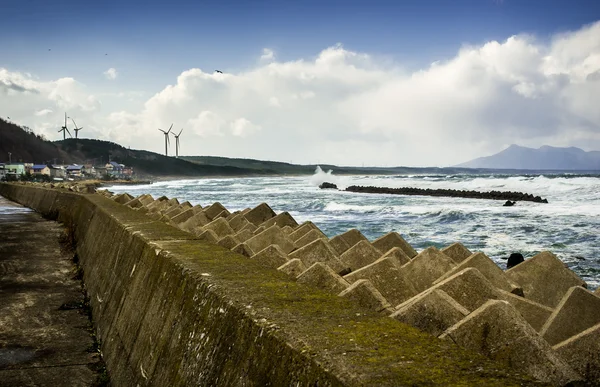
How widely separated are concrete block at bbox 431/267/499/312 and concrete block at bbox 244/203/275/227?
7.15m

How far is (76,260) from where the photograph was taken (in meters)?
7.72

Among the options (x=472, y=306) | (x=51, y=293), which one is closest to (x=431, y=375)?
(x=472, y=306)

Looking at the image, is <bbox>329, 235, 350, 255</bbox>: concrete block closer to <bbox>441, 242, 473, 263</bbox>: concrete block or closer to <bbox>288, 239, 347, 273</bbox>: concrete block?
<bbox>441, 242, 473, 263</bbox>: concrete block

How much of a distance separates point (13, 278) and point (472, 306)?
5304mm

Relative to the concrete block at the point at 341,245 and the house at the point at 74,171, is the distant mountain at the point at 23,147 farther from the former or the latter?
the concrete block at the point at 341,245

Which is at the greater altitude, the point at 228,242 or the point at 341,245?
the point at 228,242

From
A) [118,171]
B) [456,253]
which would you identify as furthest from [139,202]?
[118,171]

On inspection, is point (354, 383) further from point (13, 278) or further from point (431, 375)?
point (13, 278)

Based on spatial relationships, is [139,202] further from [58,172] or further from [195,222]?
[58,172]

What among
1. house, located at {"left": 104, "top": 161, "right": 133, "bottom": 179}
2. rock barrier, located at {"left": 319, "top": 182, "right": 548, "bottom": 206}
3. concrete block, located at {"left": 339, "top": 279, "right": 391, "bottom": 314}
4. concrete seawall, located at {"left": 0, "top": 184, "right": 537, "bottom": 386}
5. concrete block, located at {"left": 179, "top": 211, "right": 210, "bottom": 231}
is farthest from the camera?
house, located at {"left": 104, "top": 161, "right": 133, "bottom": 179}

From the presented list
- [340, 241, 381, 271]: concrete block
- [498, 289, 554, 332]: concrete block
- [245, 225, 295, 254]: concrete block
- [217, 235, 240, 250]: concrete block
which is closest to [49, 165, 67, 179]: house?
[245, 225, 295, 254]: concrete block

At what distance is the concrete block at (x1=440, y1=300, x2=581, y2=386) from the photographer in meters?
2.24

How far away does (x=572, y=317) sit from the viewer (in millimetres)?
3088

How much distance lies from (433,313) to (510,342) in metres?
0.47
